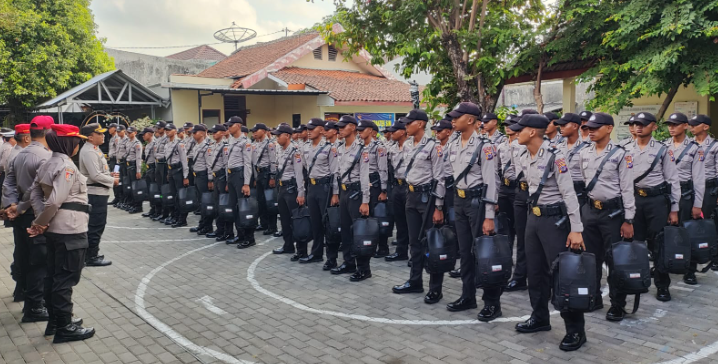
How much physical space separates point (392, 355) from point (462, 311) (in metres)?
1.29

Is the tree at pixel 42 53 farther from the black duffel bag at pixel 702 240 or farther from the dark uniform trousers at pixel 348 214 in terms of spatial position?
the black duffel bag at pixel 702 240

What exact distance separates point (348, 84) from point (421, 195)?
15069mm

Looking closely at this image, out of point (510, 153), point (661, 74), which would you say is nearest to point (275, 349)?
point (510, 153)

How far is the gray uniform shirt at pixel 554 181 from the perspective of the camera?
4305 millimetres

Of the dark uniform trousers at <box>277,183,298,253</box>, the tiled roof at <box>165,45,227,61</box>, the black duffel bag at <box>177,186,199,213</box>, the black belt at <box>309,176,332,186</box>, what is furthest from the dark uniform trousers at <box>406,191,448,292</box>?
the tiled roof at <box>165,45,227,61</box>

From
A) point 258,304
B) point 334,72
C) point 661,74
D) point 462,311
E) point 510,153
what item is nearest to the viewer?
point 462,311

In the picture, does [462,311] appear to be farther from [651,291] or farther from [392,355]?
[651,291]

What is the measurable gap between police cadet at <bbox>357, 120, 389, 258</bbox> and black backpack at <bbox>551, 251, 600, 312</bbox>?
126 inches

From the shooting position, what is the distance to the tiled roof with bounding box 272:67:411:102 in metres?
18.5

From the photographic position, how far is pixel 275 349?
454 centimetres

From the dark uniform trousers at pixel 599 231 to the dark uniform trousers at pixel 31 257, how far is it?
5425 mm

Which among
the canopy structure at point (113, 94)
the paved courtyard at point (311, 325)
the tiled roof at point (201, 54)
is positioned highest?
the tiled roof at point (201, 54)

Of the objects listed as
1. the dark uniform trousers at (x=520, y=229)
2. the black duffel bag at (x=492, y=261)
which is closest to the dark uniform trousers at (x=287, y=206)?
the dark uniform trousers at (x=520, y=229)

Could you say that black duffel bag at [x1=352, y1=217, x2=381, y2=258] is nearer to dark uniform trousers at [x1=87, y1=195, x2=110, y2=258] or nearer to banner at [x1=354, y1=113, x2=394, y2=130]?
dark uniform trousers at [x1=87, y1=195, x2=110, y2=258]
